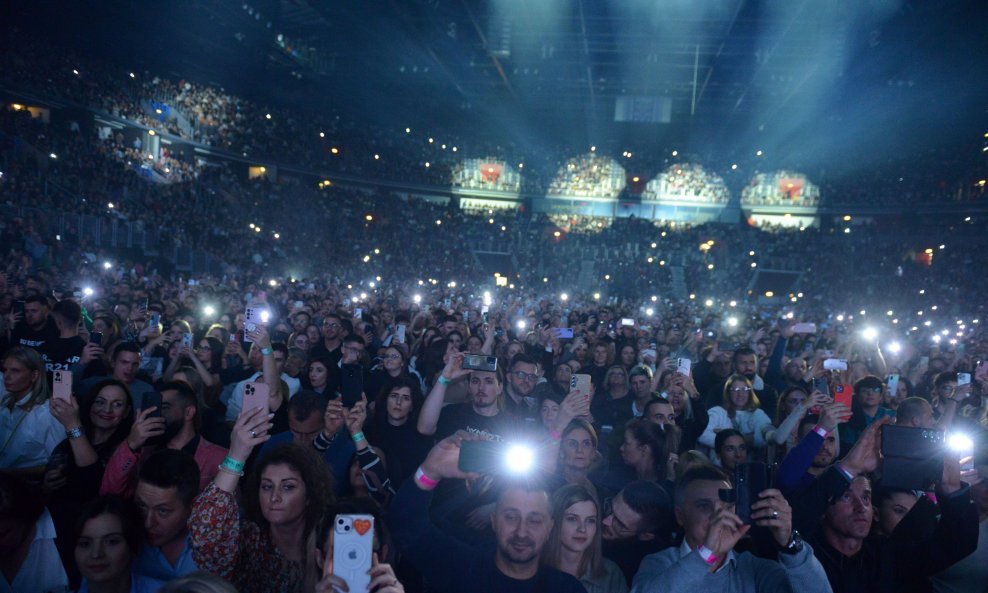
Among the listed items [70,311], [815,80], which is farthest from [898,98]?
[70,311]

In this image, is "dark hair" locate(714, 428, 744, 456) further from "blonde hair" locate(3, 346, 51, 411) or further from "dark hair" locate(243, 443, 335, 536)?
"blonde hair" locate(3, 346, 51, 411)

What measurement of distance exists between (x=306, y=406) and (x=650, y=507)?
2464 mm

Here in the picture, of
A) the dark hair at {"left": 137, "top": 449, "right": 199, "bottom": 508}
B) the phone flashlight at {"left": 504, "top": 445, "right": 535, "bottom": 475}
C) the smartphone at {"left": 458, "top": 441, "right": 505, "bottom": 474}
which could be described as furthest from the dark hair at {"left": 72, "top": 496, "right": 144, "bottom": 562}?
the phone flashlight at {"left": 504, "top": 445, "right": 535, "bottom": 475}

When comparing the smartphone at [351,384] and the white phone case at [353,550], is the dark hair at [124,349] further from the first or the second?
the white phone case at [353,550]

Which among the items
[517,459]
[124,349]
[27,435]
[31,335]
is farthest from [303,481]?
[31,335]

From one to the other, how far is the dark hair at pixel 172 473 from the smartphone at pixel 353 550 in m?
1.39

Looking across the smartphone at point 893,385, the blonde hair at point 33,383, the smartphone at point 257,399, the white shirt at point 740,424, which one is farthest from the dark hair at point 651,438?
the smartphone at point 893,385

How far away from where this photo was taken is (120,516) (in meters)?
2.68

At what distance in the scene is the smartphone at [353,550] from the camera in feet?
6.47

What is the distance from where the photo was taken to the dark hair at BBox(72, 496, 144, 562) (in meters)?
2.64

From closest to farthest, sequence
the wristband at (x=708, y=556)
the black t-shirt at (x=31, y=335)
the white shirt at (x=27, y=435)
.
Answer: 1. the wristband at (x=708, y=556)
2. the white shirt at (x=27, y=435)
3. the black t-shirt at (x=31, y=335)

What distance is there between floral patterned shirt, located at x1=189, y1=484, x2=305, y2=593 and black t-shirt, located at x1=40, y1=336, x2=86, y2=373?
4.24 metres

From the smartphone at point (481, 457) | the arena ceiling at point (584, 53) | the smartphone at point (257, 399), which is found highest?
the arena ceiling at point (584, 53)

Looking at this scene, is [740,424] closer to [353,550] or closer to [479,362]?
[479,362]
